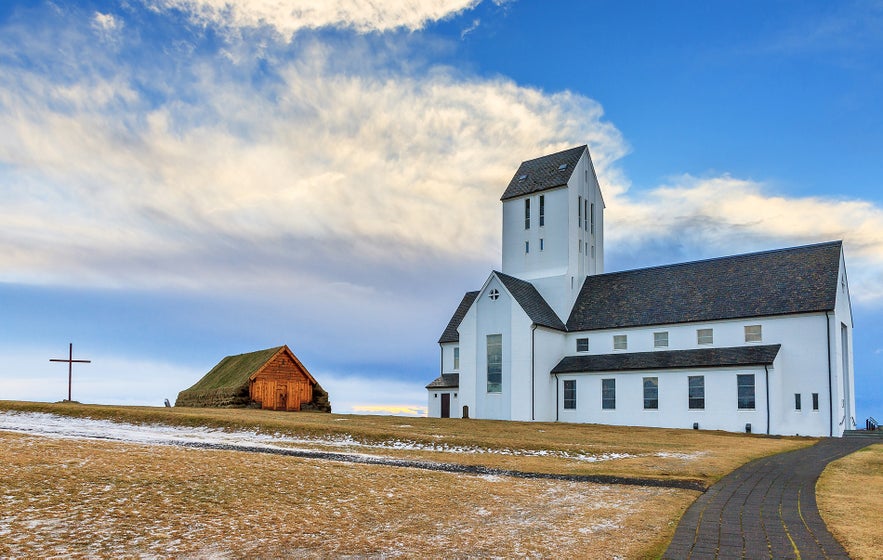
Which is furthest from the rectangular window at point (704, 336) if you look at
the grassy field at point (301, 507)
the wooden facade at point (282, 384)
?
the wooden facade at point (282, 384)

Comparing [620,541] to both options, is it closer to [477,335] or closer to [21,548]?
[21,548]

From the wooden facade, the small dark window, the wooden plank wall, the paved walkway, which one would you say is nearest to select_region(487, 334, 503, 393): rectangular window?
the wooden facade

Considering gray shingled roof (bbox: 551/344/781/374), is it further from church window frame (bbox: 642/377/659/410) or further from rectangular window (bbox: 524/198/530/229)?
rectangular window (bbox: 524/198/530/229)

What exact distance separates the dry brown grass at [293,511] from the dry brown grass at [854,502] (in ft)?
10.3

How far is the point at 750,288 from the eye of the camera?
4981 cm

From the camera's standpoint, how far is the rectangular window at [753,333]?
155 ft

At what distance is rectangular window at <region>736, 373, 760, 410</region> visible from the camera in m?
45.2

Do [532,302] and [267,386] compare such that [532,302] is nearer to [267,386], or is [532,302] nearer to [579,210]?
[579,210]

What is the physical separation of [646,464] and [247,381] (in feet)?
116

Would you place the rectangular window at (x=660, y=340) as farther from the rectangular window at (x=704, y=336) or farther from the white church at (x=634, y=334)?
the rectangular window at (x=704, y=336)

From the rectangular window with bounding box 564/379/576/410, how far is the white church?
0.37 feet

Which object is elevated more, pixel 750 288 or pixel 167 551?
pixel 750 288

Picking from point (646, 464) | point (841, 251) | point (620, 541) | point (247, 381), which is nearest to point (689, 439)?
point (646, 464)

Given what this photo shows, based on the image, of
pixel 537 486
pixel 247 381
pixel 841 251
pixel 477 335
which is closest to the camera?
pixel 537 486
